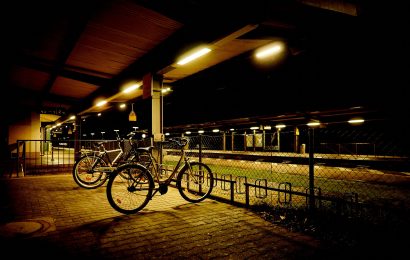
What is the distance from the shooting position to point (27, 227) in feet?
13.8

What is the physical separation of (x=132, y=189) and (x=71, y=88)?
34.5 feet

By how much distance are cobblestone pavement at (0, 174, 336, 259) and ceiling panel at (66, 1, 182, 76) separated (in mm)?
4292

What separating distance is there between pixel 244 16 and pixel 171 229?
13.0 ft

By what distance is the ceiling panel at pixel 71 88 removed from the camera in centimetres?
1220

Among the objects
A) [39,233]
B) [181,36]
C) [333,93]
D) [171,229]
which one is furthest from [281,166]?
[39,233]

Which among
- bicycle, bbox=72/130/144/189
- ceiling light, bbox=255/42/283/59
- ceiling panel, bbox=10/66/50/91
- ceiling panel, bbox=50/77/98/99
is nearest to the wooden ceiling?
ceiling light, bbox=255/42/283/59

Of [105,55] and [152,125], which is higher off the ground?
[105,55]

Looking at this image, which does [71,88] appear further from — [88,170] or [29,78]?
[88,170]

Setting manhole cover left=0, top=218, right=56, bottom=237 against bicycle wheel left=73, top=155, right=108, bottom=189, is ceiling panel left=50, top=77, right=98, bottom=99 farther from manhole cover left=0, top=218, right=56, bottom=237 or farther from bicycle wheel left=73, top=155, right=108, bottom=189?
manhole cover left=0, top=218, right=56, bottom=237

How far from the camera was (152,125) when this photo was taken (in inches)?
340

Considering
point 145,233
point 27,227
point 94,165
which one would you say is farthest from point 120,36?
point 145,233

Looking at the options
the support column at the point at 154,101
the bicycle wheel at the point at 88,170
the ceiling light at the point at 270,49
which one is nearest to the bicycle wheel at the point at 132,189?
the bicycle wheel at the point at 88,170

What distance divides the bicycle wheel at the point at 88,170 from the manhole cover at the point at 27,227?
9.42ft

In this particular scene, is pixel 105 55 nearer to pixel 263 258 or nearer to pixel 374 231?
pixel 263 258
